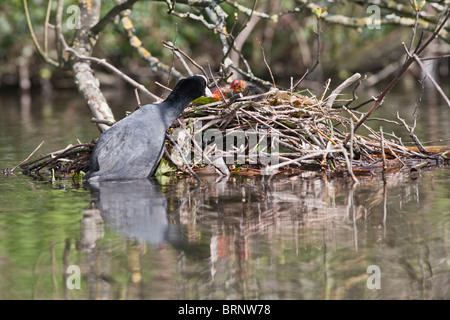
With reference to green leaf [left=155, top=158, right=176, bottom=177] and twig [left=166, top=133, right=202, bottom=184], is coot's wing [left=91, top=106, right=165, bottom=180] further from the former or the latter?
green leaf [left=155, top=158, right=176, bottom=177]

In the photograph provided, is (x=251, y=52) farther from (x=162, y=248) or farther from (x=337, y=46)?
(x=162, y=248)

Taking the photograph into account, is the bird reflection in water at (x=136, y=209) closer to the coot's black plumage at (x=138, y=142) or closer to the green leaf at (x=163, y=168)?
the coot's black plumage at (x=138, y=142)

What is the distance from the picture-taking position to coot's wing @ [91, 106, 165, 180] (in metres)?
5.31

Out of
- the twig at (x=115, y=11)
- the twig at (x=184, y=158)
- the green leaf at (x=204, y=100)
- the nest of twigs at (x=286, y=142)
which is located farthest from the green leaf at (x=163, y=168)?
the twig at (x=115, y=11)

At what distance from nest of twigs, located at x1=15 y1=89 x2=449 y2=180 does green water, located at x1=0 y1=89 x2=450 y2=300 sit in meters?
0.26

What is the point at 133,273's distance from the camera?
3.12m

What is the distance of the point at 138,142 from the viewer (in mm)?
5328

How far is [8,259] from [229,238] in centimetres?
116

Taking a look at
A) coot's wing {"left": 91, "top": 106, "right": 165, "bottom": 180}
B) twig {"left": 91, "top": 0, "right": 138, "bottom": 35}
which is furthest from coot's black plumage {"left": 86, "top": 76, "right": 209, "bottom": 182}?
twig {"left": 91, "top": 0, "right": 138, "bottom": 35}

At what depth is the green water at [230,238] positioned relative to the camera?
9.66ft

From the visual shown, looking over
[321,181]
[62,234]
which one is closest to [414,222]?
[321,181]

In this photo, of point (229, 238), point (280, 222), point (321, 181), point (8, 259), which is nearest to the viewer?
point (8, 259)

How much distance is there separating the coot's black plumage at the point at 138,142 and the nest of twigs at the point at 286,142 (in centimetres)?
20

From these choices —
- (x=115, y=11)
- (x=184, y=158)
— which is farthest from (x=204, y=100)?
(x=115, y=11)
